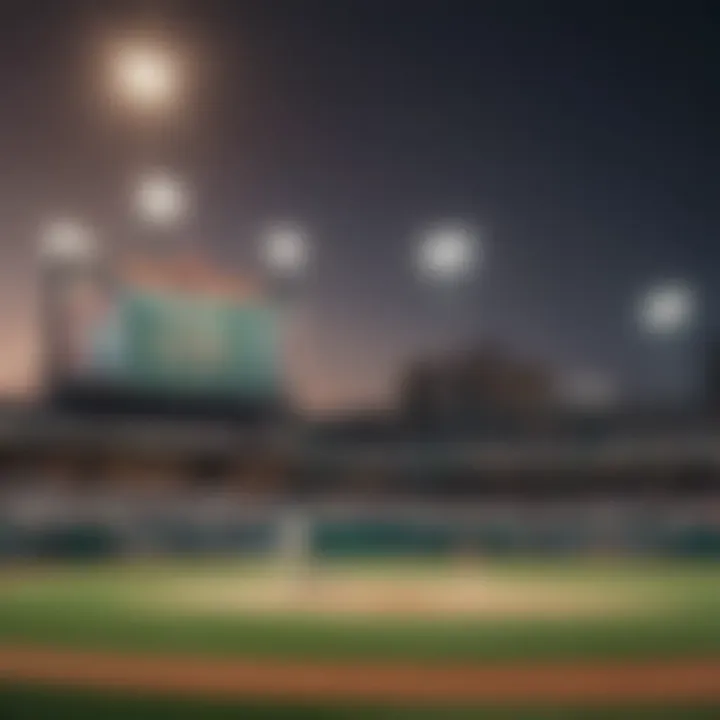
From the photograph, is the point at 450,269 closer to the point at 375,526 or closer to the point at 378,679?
the point at 375,526

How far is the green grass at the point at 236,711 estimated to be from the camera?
1.90m

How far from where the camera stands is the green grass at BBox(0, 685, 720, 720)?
1.90 m

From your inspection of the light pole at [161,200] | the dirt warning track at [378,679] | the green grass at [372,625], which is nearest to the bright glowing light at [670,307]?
the green grass at [372,625]

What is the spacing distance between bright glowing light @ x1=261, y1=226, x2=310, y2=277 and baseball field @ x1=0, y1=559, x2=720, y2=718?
587 mm

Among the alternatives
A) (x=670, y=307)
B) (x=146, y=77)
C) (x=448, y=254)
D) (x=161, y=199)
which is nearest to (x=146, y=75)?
(x=146, y=77)

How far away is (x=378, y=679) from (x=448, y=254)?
811 mm

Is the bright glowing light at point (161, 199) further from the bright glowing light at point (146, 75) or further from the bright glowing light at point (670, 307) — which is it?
the bright glowing light at point (670, 307)

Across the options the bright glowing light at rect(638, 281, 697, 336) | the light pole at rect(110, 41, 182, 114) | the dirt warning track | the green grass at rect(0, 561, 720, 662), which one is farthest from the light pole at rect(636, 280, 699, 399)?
the light pole at rect(110, 41, 182, 114)

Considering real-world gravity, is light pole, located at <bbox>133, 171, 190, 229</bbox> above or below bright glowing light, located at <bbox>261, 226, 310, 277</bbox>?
above

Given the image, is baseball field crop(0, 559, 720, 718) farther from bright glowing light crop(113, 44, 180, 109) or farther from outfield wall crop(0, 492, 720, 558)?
bright glowing light crop(113, 44, 180, 109)

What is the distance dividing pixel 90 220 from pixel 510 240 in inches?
32.4

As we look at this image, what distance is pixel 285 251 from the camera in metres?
2.23

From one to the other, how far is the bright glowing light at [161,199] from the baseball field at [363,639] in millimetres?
714

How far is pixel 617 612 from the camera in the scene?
7.52 ft
